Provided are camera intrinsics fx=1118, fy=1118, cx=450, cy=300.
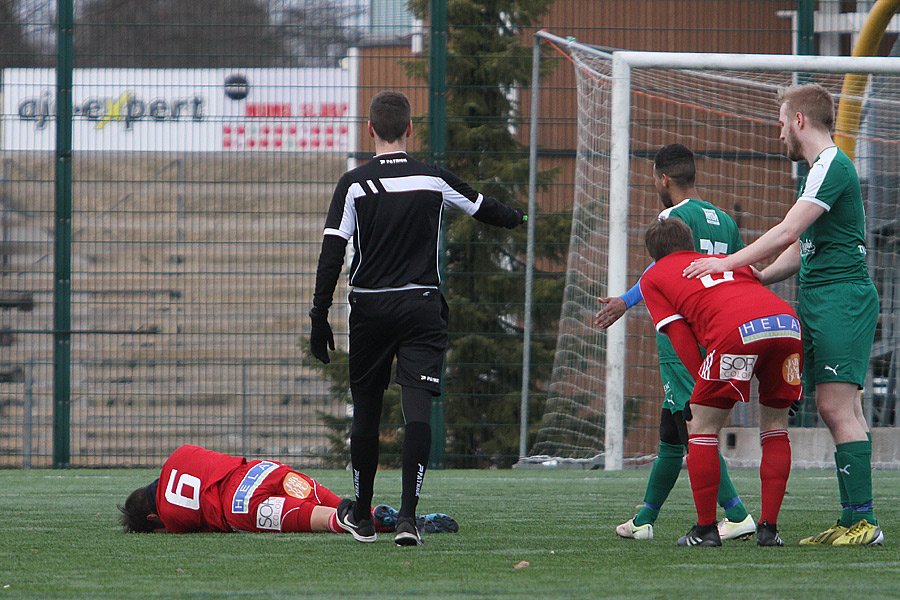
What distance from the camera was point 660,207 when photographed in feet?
31.4

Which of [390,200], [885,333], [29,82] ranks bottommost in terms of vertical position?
[885,333]

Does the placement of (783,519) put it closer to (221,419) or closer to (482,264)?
(482,264)

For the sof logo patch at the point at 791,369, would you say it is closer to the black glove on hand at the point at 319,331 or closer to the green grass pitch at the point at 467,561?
the green grass pitch at the point at 467,561

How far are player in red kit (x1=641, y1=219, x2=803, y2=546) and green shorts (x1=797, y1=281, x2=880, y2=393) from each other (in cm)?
26

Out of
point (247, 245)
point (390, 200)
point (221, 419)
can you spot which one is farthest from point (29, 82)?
point (390, 200)

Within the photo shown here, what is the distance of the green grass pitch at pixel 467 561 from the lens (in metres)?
2.95

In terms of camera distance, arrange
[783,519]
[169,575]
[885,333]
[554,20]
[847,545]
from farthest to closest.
→ [554,20] < [885,333] < [783,519] < [847,545] < [169,575]

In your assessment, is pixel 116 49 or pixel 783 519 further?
pixel 116 49

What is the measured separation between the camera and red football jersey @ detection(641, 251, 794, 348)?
12.2 feet

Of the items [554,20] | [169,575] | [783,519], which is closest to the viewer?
[169,575]

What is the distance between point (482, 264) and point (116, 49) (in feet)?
11.7

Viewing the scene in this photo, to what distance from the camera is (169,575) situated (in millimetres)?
3252

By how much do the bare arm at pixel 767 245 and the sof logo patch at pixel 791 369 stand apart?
350 mm

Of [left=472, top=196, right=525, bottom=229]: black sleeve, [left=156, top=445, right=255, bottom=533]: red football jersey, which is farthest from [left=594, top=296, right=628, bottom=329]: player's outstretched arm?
[left=156, top=445, right=255, bottom=533]: red football jersey
